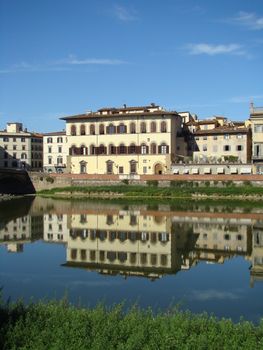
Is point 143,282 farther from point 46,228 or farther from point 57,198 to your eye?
point 57,198

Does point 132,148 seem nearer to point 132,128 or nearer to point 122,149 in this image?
point 122,149

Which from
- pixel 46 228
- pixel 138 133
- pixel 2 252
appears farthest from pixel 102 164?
pixel 2 252

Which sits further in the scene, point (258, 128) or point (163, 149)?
point (163, 149)

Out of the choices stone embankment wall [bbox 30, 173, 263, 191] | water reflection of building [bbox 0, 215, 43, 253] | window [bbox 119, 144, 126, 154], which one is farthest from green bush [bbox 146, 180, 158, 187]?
water reflection of building [bbox 0, 215, 43, 253]

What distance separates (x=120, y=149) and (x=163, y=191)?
13.2 m

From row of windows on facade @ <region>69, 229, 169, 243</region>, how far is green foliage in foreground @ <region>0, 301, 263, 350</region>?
58.4ft

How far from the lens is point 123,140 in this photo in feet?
248

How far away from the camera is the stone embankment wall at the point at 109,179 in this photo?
6575 cm

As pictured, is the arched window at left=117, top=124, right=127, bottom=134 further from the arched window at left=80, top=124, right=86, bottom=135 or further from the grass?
the grass

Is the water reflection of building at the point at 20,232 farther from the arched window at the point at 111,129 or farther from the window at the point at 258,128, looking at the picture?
the window at the point at 258,128

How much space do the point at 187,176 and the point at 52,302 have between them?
55296mm

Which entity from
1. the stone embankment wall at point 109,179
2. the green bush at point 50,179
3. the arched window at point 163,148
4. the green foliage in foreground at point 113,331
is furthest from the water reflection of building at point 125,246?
the green bush at point 50,179

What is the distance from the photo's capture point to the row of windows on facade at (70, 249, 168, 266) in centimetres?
2420

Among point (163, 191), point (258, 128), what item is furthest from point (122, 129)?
point (258, 128)
